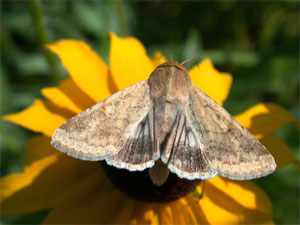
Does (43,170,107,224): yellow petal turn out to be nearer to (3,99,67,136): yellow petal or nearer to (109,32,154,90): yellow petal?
(3,99,67,136): yellow petal

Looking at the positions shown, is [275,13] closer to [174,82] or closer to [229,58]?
[229,58]

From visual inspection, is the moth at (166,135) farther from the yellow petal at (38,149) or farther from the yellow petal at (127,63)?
the yellow petal at (38,149)

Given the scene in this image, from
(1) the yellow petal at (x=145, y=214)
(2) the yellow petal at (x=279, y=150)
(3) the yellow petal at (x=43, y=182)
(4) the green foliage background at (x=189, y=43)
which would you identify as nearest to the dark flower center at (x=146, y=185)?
(1) the yellow petal at (x=145, y=214)

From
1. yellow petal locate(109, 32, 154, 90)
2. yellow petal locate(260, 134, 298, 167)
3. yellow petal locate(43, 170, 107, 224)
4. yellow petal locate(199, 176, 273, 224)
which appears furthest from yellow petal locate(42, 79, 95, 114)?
yellow petal locate(260, 134, 298, 167)

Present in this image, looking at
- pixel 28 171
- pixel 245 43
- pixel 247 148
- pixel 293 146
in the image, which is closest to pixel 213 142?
pixel 247 148

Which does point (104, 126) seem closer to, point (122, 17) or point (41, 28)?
point (41, 28)

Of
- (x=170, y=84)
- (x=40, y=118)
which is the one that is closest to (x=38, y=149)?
(x=40, y=118)
